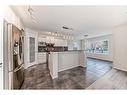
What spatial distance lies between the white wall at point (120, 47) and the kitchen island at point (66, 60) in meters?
1.80

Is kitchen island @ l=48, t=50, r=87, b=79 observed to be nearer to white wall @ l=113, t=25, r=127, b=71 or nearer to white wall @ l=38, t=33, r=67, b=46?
white wall @ l=113, t=25, r=127, b=71

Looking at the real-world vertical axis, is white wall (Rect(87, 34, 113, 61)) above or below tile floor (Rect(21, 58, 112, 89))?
above

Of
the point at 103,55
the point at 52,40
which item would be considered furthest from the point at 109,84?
the point at 103,55

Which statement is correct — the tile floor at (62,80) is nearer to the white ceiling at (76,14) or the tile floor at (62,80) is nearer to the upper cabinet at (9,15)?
the upper cabinet at (9,15)

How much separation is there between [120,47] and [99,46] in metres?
4.72

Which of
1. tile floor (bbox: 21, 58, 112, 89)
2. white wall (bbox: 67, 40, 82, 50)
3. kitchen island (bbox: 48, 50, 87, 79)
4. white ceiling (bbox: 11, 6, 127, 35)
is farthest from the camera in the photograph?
white wall (bbox: 67, 40, 82, 50)

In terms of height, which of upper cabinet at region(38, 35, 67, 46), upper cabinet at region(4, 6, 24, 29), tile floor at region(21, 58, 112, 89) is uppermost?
upper cabinet at region(4, 6, 24, 29)

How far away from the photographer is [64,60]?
16.8 feet

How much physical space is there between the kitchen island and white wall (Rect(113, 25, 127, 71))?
70.9 inches

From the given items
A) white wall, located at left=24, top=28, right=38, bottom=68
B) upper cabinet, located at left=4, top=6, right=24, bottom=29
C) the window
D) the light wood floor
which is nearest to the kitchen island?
white wall, located at left=24, top=28, right=38, bottom=68

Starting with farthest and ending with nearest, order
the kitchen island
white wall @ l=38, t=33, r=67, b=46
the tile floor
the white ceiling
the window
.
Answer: the window, white wall @ l=38, t=33, r=67, b=46, the kitchen island, the tile floor, the white ceiling

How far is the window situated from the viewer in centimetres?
878
